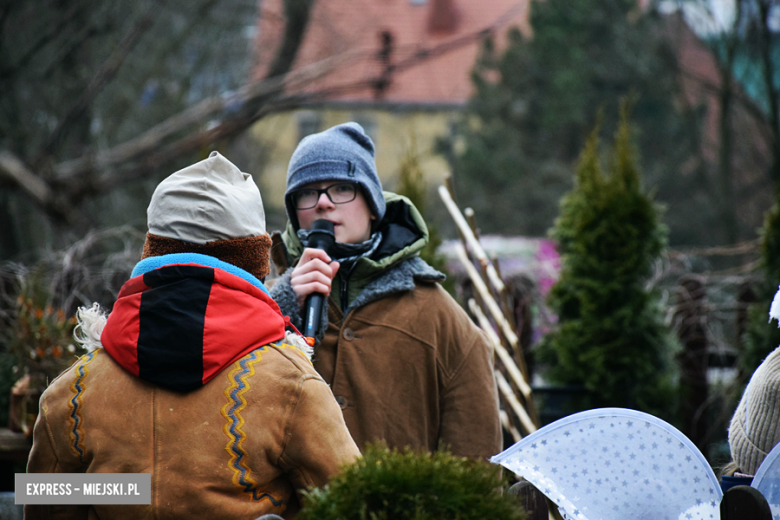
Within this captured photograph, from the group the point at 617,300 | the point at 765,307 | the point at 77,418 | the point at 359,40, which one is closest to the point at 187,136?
the point at 359,40

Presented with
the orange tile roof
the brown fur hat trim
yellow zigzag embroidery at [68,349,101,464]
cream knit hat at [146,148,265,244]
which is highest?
the orange tile roof

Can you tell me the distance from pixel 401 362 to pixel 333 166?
63 centimetres

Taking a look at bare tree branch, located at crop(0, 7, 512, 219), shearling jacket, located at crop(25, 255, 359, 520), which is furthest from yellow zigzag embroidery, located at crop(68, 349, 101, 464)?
bare tree branch, located at crop(0, 7, 512, 219)

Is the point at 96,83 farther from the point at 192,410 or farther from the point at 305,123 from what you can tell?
the point at 305,123

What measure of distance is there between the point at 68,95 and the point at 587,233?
486 cm

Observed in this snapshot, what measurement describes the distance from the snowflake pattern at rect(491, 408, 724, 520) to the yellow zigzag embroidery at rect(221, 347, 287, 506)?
564 millimetres

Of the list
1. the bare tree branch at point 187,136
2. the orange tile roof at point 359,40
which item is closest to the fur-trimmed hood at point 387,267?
the bare tree branch at point 187,136

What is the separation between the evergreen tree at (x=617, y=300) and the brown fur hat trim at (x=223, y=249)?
383 cm

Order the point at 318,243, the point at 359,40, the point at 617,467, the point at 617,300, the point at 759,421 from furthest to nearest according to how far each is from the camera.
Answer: the point at 359,40, the point at 617,300, the point at 318,243, the point at 759,421, the point at 617,467

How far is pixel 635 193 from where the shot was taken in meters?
5.02

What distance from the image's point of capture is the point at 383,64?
6008 mm

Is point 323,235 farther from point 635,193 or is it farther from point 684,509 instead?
point 635,193

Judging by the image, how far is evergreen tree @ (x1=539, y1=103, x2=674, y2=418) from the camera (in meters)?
4.93

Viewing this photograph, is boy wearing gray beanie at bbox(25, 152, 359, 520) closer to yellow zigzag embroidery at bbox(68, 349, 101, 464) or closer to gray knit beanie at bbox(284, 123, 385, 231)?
yellow zigzag embroidery at bbox(68, 349, 101, 464)
